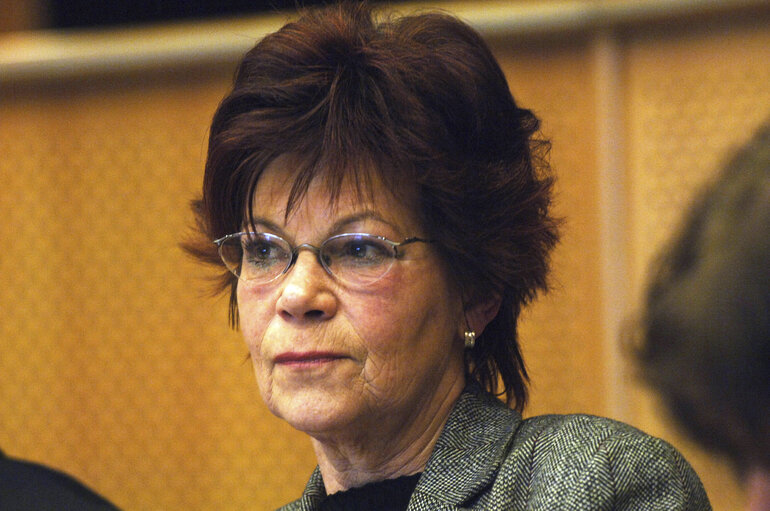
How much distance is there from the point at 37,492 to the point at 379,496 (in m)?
0.83

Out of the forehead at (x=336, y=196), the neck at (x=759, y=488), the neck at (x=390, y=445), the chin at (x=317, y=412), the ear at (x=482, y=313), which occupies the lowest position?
the neck at (x=390, y=445)

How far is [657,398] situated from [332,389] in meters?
1.02

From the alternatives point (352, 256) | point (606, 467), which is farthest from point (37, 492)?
point (606, 467)

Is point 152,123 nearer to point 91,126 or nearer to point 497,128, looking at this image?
point 91,126

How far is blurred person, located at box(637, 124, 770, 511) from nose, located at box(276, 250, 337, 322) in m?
1.01

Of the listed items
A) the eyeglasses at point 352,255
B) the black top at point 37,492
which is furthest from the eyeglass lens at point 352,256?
the black top at point 37,492

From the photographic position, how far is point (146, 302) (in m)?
3.41

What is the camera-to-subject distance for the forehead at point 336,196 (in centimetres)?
172

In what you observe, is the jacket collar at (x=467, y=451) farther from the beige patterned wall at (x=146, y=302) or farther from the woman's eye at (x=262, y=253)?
the beige patterned wall at (x=146, y=302)

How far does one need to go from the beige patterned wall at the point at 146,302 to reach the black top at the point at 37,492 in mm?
968

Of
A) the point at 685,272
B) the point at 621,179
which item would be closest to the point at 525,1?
the point at 621,179

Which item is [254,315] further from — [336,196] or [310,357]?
[336,196]

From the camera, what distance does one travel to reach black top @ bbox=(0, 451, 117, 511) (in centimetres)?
211

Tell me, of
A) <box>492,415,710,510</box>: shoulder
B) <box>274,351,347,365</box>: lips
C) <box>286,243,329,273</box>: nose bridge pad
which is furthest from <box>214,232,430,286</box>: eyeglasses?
<box>492,415,710,510</box>: shoulder
